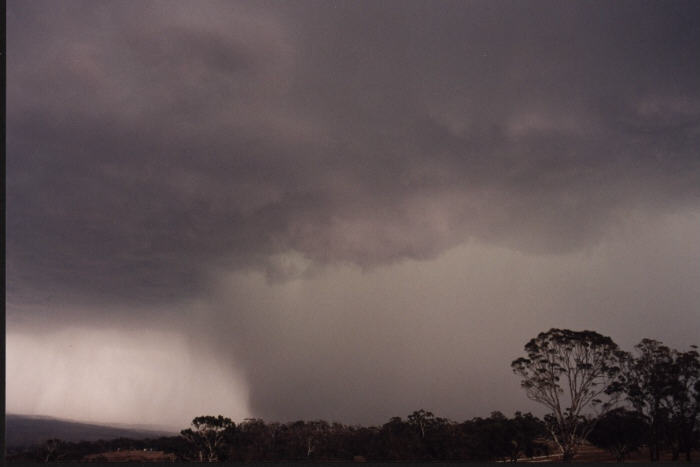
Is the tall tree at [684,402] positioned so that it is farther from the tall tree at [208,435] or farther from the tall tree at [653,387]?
the tall tree at [208,435]

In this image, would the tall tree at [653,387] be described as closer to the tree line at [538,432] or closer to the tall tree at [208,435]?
the tree line at [538,432]

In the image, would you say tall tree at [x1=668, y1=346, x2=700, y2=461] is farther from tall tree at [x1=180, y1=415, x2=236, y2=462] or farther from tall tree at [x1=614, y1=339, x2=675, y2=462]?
tall tree at [x1=180, y1=415, x2=236, y2=462]

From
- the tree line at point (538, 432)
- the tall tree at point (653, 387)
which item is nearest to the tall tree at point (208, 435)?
the tree line at point (538, 432)

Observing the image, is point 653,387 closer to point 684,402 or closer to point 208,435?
point 684,402

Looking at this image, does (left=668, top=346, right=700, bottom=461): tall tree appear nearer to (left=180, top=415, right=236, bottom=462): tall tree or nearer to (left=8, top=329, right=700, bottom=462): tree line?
(left=8, top=329, right=700, bottom=462): tree line

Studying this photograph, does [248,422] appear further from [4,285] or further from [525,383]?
[4,285]

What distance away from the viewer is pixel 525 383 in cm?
3475

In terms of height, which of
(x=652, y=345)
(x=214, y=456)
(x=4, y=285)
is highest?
(x=652, y=345)

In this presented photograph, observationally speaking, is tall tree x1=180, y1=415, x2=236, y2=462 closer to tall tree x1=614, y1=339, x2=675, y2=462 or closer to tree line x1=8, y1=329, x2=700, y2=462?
tree line x1=8, y1=329, x2=700, y2=462

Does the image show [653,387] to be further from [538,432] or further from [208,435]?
[208,435]

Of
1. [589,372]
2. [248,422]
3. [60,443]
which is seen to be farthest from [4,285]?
[60,443]

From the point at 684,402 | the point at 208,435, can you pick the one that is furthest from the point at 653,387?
the point at 208,435

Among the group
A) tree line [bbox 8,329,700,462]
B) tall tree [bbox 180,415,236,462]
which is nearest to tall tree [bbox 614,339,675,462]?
tree line [bbox 8,329,700,462]

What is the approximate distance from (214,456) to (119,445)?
10.6 metres
